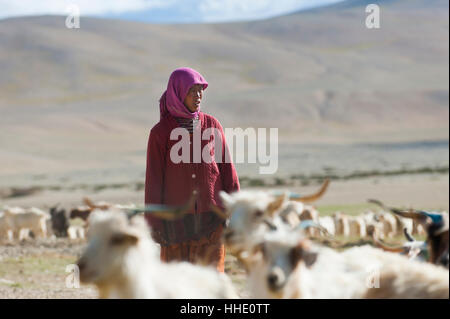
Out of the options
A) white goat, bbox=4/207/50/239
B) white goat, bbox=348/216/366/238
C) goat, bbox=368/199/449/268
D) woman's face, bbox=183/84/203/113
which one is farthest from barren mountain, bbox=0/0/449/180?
goat, bbox=368/199/449/268

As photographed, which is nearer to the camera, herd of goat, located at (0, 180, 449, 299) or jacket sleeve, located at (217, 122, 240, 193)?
herd of goat, located at (0, 180, 449, 299)

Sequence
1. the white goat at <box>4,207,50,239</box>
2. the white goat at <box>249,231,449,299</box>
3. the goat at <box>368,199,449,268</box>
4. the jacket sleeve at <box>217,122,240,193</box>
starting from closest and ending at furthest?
the white goat at <box>249,231,449,299</box>
the goat at <box>368,199,449,268</box>
the jacket sleeve at <box>217,122,240,193</box>
the white goat at <box>4,207,50,239</box>

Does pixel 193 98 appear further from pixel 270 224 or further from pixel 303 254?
pixel 303 254

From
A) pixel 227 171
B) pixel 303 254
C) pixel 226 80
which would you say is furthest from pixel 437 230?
pixel 226 80

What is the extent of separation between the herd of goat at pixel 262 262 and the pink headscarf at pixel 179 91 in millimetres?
1053

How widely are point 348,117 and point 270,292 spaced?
10541cm

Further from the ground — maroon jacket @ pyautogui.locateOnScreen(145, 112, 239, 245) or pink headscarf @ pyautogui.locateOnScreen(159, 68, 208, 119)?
pink headscarf @ pyautogui.locateOnScreen(159, 68, 208, 119)

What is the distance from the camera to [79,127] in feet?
327

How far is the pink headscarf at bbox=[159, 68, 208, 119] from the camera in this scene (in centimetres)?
562

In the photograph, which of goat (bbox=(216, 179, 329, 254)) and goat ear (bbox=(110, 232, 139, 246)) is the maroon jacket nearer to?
goat (bbox=(216, 179, 329, 254))

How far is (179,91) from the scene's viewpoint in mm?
5676

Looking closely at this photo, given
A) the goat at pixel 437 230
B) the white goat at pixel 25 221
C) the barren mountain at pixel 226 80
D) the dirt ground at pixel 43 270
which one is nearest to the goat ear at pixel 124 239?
the goat at pixel 437 230

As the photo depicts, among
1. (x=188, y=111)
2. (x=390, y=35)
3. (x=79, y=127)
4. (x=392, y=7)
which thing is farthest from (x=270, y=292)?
(x=392, y=7)

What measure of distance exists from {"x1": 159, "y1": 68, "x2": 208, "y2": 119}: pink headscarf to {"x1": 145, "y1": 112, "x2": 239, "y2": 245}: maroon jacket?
0.08m
